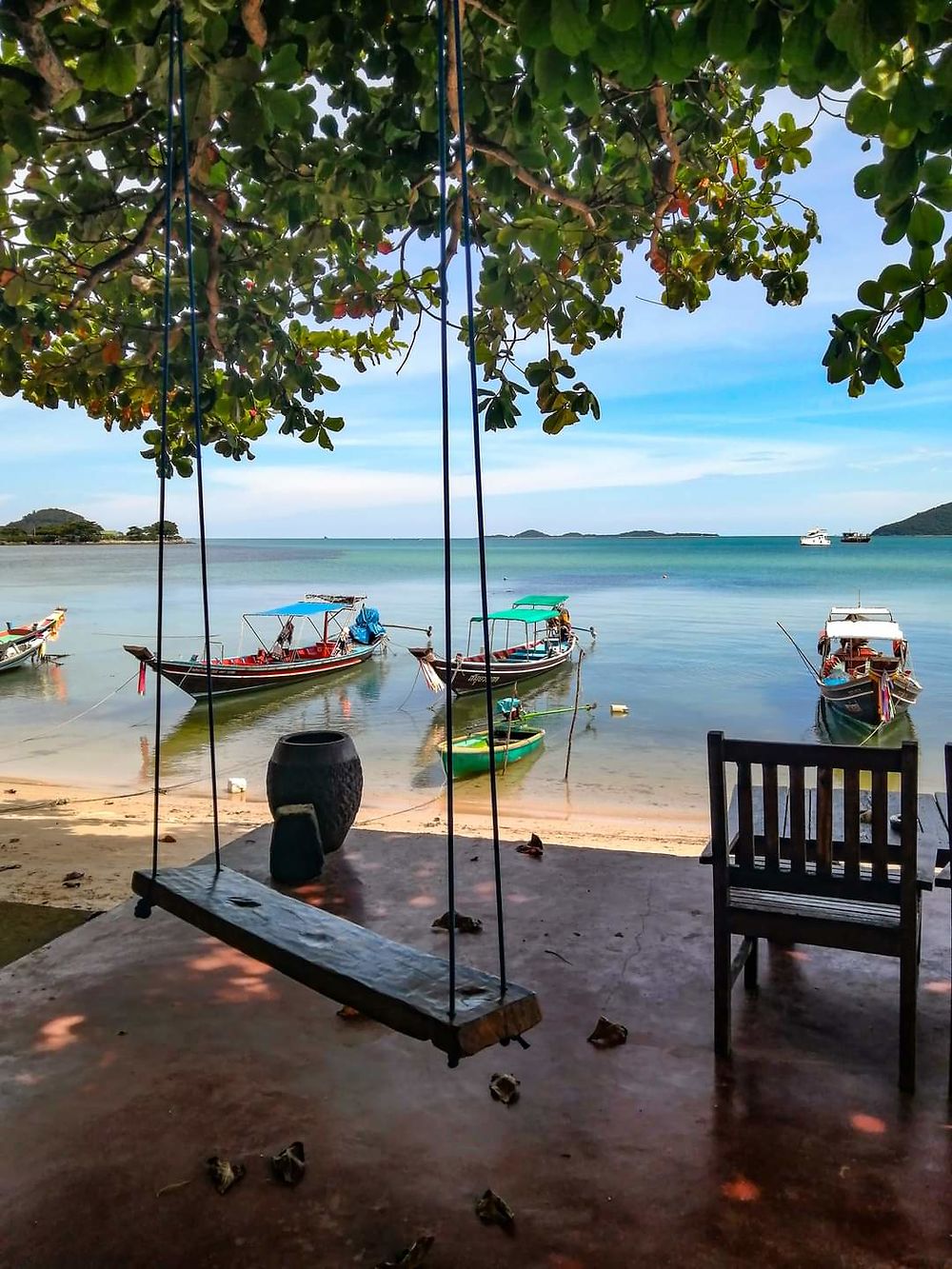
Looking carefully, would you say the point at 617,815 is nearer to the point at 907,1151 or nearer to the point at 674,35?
the point at 907,1151

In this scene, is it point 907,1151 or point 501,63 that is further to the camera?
point 501,63

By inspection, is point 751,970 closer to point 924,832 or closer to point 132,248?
point 924,832

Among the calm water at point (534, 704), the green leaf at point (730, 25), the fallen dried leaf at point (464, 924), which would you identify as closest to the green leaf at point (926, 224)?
the green leaf at point (730, 25)

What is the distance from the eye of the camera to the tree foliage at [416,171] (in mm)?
1771

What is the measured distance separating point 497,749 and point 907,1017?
10389mm

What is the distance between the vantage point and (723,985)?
2514mm

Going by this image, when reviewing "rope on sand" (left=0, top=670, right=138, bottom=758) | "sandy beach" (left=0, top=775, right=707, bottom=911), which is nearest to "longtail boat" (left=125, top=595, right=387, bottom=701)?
"rope on sand" (left=0, top=670, right=138, bottom=758)

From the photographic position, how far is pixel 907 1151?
2115 millimetres

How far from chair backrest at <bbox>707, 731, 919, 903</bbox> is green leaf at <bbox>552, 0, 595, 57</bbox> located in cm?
169

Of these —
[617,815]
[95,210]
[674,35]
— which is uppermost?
[95,210]

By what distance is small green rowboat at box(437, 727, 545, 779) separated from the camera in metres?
12.2

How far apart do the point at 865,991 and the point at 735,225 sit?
4.07 meters

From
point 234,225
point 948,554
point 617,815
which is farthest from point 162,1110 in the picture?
point 948,554

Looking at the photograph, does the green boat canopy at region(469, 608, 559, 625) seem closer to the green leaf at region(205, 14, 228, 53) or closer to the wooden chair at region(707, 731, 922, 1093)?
the wooden chair at region(707, 731, 922, 1093)
